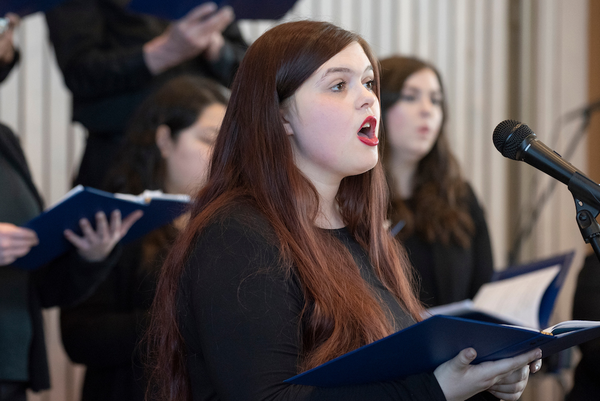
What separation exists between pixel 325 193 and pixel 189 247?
323 millimetres

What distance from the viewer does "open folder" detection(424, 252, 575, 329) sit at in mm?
2021

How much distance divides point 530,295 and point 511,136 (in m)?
1.04

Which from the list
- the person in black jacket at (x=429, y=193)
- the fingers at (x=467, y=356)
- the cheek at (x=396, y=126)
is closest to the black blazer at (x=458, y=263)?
the person in black jacket at (x=429, y=193)

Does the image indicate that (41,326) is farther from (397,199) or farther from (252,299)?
(397,199)

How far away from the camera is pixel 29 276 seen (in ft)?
6.33

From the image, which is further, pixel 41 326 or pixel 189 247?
pixel 41 326

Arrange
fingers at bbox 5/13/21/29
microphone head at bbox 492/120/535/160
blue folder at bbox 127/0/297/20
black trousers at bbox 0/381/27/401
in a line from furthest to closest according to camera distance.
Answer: blue folder at bbox 127/0/297/20, fingers at bbox 5/13/21/29, black trousers at bbox 0/381/27/401, microphone head at bbox 492/120/535/160

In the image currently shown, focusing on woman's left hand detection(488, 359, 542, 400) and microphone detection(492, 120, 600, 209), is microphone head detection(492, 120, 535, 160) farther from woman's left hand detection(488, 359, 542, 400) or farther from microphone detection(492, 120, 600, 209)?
woman's left hand detection(488, 359, 542, 400)

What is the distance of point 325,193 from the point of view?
1.37 metres

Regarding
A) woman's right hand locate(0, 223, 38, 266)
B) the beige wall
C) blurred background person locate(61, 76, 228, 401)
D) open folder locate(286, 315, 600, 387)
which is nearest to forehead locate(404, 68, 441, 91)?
blurred background person locate(61, 76, 228, 401)

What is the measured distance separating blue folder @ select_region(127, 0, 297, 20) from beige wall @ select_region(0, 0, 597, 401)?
4.02 feet

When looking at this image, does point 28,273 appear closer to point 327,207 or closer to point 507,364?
point 327,207

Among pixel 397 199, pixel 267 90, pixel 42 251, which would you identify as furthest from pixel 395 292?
pixel 397 199

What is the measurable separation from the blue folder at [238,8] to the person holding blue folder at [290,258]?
873 millimetres
